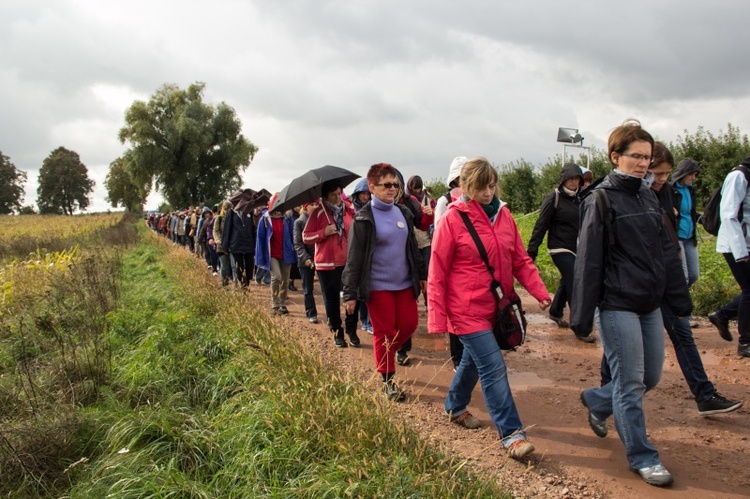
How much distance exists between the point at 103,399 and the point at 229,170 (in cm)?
5214

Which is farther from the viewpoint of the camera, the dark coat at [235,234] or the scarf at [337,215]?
the dark coat at [235,234]

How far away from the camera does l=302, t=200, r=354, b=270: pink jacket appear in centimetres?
683

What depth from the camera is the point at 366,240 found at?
4645 millimetres

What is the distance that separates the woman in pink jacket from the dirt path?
Answer: 0.31m

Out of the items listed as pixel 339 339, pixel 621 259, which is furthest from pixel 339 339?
pixel 621 259

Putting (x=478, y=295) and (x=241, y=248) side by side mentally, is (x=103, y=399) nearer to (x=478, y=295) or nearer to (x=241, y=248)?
(x=478, y=295)

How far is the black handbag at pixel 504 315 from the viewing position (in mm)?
3566

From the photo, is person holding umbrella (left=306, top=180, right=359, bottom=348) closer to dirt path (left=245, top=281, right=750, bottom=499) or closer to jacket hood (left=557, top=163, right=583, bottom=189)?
dirt path (left=245, top=281, right=750, bottom=499)

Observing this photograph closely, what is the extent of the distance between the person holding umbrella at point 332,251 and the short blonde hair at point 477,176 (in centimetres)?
319

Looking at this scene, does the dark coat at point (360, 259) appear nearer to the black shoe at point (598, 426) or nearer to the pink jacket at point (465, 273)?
the pink jacket at point (465, 273)

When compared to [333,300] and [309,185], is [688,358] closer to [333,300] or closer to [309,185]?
[333,300]

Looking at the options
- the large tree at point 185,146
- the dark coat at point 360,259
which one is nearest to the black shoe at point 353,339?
the dark coat at point 360,259

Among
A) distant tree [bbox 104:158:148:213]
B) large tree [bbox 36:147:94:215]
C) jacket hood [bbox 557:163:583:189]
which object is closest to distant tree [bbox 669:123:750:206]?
jacket hood [bbox 557:163:583:189]

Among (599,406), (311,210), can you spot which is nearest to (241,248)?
(311,210)
